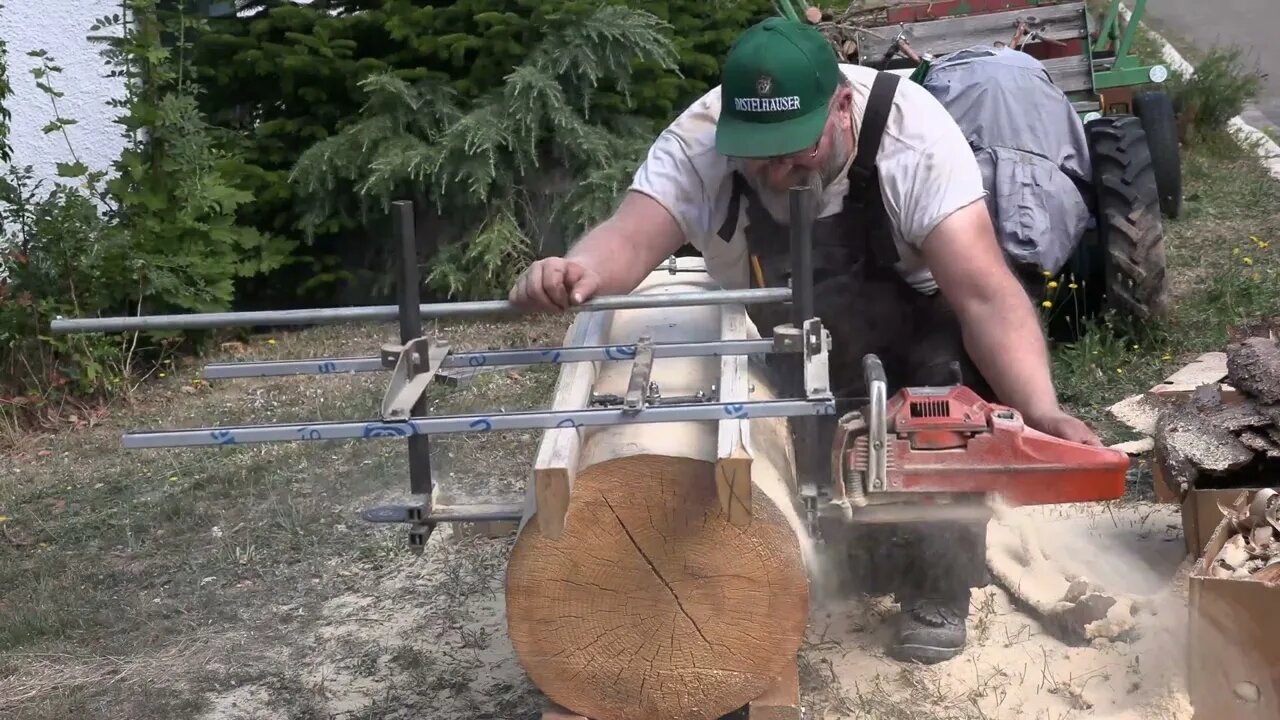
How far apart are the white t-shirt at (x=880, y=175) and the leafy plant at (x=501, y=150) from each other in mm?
2754

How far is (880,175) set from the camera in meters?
3.40

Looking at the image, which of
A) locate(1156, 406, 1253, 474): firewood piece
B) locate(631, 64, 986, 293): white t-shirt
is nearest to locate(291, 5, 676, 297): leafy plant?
locate(631, 64, 986, 293): white t-shirt

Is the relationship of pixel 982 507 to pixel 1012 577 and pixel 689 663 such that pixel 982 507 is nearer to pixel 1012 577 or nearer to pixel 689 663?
pixel 689 663

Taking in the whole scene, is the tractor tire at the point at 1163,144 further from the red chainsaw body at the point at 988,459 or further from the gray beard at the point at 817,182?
the red chainsaw body at the point at 988,459

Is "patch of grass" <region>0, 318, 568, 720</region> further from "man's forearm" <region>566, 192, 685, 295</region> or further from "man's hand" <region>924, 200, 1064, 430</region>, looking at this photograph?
"man's hand" <region>924, 200, 1064, 430</region>

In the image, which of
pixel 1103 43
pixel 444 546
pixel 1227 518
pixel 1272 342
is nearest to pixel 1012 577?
pixel 1227 518

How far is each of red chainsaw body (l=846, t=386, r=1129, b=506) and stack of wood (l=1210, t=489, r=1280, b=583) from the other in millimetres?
549

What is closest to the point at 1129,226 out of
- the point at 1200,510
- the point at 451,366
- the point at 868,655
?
the point at 1200,510

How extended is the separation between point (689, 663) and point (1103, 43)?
5.41 meters

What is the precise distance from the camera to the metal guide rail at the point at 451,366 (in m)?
2.51

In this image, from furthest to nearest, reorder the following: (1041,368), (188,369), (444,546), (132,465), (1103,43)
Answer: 1. (1103,43)
2. (188,369)
3. (132,465)
4. (444,546)
5. (1041,368)

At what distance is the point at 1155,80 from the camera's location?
22.0 feet

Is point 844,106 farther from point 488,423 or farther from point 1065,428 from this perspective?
point 488,423

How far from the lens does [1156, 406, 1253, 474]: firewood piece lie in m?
3.65
